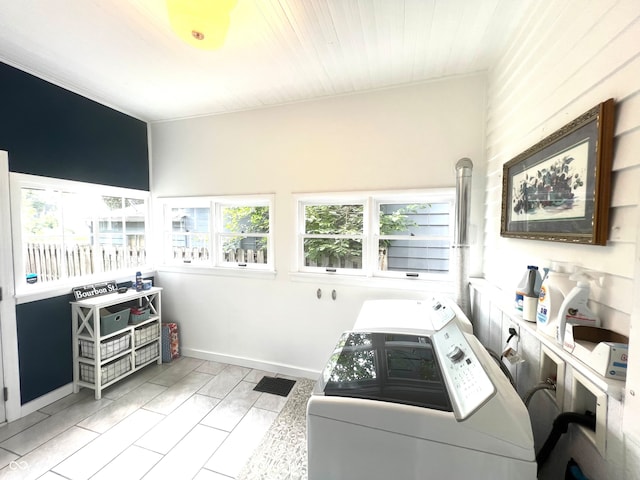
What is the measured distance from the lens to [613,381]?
28.1 inches

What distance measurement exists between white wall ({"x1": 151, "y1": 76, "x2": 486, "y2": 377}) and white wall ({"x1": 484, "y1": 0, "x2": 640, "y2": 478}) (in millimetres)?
635

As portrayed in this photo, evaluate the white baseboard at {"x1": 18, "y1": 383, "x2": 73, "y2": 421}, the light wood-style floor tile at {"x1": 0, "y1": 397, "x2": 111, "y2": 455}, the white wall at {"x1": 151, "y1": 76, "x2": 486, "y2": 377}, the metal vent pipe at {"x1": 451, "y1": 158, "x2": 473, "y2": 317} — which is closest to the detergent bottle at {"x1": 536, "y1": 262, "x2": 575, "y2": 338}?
the metal vent pipe at {"x1": 451, "y1": 158, "x2": 473, "y2": 317}

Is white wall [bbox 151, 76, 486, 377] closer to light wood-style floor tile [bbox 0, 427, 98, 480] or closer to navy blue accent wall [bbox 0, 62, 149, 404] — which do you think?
navy blue accent wall [bbox 0, 62, 149, 404]

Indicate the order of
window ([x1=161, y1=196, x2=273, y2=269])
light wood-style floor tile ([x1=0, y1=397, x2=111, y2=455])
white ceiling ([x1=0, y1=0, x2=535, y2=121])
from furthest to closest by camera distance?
window ([x1=161, y1=196, x2=273, y2=269]), light wood-style floor tile ([x1=0, y1=397, x2=111, y2=455]), white ceiling ([x1=0, y1=0, x2=535, y2=121])

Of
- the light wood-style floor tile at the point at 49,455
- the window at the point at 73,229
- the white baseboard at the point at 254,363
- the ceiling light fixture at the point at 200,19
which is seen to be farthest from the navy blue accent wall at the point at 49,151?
the ceiling light fixture at the point at 200,19

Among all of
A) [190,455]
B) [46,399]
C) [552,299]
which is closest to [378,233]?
[552,299]

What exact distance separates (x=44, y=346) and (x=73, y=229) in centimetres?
106

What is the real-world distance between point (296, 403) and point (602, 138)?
8.43 ft

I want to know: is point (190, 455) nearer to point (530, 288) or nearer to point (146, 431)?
point (146, 431)

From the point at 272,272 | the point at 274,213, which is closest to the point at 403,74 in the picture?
the point at 274,213

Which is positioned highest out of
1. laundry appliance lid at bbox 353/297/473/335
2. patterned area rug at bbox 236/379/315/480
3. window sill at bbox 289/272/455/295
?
window sill at bbox 289/272/455/295

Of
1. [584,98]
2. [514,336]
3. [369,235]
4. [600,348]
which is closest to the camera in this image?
[600,348]

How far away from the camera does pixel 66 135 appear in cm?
241

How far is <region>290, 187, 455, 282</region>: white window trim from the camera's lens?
237 cm
